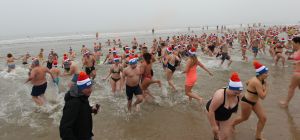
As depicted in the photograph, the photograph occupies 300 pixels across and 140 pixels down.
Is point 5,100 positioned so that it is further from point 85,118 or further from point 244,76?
point 244,76

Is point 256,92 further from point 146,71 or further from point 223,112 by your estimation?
point 146,71

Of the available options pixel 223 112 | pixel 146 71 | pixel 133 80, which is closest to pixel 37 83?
pixel 133 80

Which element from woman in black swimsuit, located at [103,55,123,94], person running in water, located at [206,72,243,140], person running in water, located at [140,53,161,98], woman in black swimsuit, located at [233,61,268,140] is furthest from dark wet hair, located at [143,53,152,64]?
person running in water, located at [206,72,243,140]

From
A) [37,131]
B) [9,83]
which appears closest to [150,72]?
[37,131]

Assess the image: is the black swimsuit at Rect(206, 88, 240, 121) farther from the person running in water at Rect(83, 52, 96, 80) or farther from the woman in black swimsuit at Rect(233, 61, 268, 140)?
the person running in water at Rect(83, 52, 96, 80)

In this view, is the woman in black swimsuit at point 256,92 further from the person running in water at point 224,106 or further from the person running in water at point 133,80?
the person running in water at point 133,80

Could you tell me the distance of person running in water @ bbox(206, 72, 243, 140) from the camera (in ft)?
12.5

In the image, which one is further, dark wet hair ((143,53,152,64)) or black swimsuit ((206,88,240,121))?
dark wet hair ((143,53,152,64))

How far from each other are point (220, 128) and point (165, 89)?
5.18 metres

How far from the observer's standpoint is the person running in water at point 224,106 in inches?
149

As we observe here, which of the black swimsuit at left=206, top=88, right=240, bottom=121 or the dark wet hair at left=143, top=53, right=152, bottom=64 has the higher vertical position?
the dark wet hair at left=143, top=53, right=152, bottom=64

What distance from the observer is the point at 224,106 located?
3980 mm

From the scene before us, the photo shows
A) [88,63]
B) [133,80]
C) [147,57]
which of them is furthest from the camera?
[88,63]

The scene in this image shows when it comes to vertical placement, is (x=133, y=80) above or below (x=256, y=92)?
below
